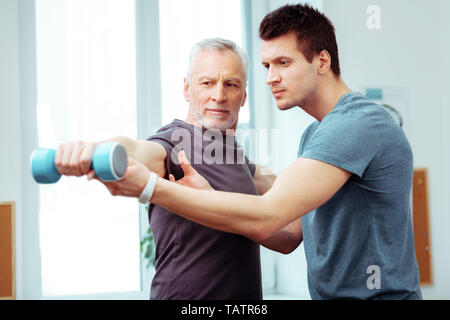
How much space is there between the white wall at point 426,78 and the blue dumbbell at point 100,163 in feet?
6.76

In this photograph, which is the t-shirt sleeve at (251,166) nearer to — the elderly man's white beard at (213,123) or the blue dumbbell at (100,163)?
the elderly man's white beard at (213,123)

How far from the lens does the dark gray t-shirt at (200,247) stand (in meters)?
1.04

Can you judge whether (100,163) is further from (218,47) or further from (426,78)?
(426,78)

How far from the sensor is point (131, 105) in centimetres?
259

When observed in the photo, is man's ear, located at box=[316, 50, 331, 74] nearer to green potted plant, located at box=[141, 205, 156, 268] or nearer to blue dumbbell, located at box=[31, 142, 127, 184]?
blue dumbbell, located at box=[31, 142, 127, 184]

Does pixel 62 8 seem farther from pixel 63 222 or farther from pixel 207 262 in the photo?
pixel 207 262

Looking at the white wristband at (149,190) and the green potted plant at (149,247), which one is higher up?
the white wristband at (149,190)

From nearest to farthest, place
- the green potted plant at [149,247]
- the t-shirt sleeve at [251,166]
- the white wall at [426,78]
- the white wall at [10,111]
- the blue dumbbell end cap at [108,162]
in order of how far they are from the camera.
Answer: the blue dumbbell end cap at [108,162] → the t-shirt sleeve at [251,166] → the white wall at [10,111] → the green potted plant at [149,247] → the white wall at [426,78]

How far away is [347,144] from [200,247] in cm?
42

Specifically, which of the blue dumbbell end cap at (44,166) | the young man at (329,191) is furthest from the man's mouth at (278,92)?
the blue dumbbell end cap at (44,166)

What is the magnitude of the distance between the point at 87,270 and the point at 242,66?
1.77 metres

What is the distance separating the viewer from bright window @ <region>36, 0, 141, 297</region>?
2.40 m

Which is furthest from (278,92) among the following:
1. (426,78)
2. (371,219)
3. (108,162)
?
(426,78)
